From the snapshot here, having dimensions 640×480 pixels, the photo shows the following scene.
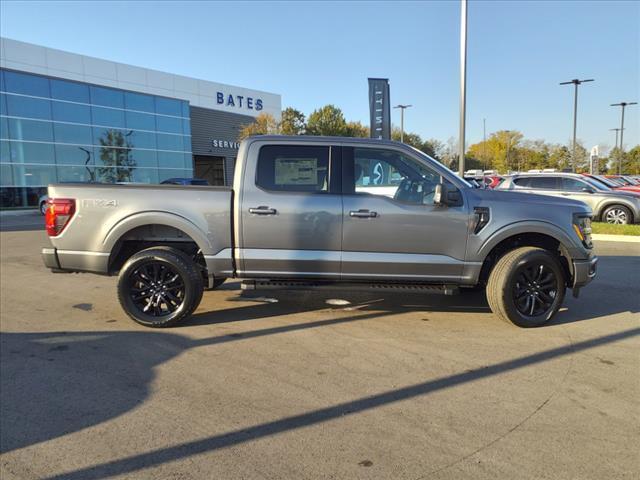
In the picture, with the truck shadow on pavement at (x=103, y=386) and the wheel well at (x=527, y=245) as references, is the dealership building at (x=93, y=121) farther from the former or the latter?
the wheel well at (x=527, y=245)

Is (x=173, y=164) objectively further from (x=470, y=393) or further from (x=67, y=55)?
(x=470, y=393)

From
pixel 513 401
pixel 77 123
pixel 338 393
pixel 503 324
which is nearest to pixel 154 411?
pixel 338 393

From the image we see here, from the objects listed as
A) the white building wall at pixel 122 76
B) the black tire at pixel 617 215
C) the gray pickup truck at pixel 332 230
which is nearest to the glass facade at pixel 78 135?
the white building wall at pixel 122 76

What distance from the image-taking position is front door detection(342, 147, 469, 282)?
4.90 metres

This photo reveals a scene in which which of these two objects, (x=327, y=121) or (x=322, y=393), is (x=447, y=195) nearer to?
(x=322, y=393)

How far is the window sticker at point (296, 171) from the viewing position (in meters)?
5.09

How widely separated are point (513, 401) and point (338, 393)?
51.4 inches

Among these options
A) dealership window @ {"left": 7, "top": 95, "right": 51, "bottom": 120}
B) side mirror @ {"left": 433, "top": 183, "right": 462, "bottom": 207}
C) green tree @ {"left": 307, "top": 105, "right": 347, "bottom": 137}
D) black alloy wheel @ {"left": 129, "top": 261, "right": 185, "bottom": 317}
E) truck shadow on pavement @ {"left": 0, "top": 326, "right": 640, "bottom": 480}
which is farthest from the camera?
green tree @ {"left": 307, "top": 105, "right": 347, "bottom": 137}

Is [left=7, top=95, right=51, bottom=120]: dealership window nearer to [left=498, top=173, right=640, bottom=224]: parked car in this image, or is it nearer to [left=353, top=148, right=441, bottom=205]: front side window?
[left=498, top=173, right=640, bottom=224]: parked car

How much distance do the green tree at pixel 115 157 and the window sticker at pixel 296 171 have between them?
30599 millimetres

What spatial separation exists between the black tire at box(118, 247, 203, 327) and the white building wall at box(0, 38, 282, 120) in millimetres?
29429

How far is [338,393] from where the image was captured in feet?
11.5

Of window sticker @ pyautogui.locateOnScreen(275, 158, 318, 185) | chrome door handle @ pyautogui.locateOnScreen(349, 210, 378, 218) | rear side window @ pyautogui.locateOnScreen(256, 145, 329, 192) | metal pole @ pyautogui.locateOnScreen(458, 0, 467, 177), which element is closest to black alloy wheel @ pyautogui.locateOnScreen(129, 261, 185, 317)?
rear side window @ pyautogui.locateOnScreen(256, 145, 329, 192)

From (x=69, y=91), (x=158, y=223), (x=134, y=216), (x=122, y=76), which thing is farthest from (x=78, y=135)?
(x=158, y=223)
